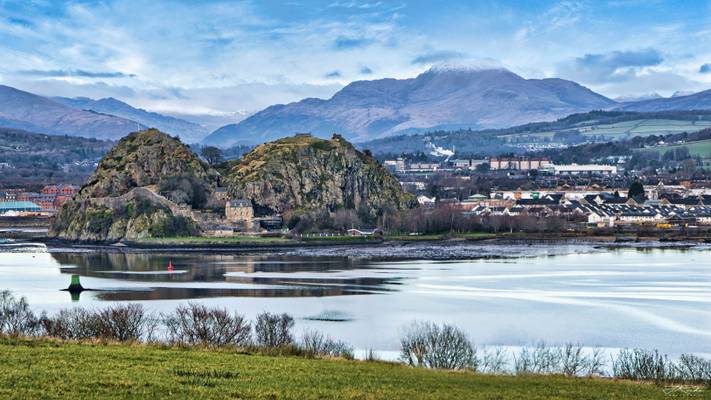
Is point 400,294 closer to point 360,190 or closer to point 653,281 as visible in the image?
point 653,281

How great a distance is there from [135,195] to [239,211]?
10445mm

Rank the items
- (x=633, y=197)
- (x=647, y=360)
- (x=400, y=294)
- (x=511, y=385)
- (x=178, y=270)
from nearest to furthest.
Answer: (x=511, y=385) → (x=647, y=360) → (x=400, y=294) → (x=178, y=270) → (x=633, y=197)

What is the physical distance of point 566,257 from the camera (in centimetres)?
7325

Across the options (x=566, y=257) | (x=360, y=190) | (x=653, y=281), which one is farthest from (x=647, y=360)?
(x=360, y=190)

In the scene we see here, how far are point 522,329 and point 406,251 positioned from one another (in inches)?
1920

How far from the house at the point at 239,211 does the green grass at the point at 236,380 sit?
83191mm

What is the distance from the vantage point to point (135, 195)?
100312 mm

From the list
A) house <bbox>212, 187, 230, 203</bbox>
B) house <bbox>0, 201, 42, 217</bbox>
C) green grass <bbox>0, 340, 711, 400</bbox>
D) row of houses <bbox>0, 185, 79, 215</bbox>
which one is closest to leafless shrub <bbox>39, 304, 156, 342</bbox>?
green grass <bbox>0, 340, 711, 400</bbox>

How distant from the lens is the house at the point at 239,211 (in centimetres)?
10429

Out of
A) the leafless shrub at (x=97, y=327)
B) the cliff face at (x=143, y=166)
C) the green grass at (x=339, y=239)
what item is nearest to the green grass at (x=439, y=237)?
the green grass at (x=339, y=239)

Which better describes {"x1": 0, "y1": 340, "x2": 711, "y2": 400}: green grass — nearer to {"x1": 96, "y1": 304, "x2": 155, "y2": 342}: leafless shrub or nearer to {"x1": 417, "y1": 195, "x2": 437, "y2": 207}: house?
{"x1": 96, "y1": 304, "x2": 155, "y2": 342}: leafless shrub

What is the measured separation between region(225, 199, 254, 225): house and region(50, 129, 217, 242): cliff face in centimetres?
477

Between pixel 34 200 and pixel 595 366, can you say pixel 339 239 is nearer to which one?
pixel 595 366

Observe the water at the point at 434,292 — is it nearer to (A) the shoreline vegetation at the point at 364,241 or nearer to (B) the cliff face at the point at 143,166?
(A) the shoreline vegetation at the point at 364,241
